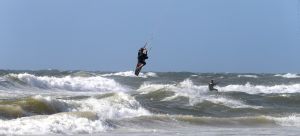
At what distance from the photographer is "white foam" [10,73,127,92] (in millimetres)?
38112

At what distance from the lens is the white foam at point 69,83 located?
38112 millimetres

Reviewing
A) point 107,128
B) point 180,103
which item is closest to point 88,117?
point 107,128

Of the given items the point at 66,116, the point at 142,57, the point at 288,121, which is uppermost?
→ the point at 142,57

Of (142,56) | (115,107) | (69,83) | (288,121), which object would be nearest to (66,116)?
(115,107)

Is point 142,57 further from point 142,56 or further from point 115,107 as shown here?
point 115,107

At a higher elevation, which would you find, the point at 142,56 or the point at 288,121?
the point at 142,56

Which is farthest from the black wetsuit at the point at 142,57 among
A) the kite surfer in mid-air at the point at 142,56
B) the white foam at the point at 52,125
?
the white foam at the point at 52,125

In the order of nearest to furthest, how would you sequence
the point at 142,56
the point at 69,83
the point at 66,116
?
the point at 66,116
the point at 142,56
the point at 69,83

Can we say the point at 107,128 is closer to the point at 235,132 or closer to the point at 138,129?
the point at 138,129

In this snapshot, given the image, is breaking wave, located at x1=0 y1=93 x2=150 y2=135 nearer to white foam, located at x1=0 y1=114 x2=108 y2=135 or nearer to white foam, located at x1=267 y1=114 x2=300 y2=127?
white foam, located at x1=0 y1=114 x2=108 y2=135

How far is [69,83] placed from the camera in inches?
1667

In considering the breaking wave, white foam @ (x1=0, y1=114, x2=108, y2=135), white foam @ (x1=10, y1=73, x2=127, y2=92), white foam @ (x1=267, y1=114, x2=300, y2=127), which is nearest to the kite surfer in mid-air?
the breaking wave

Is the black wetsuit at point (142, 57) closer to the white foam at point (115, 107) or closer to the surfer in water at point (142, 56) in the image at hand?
the surfer in water at point (142, 56)

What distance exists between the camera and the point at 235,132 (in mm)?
15258
